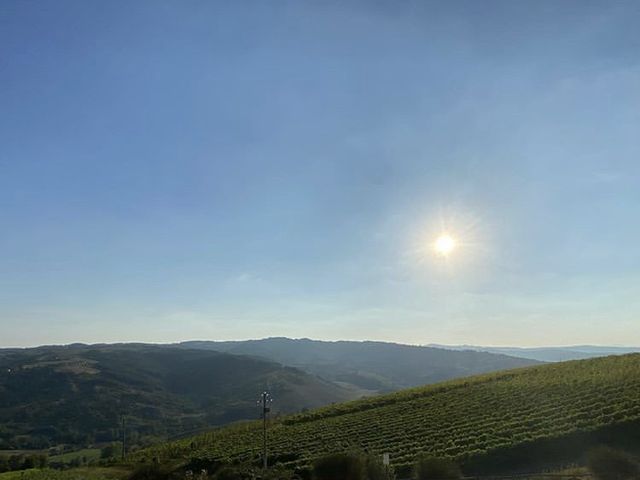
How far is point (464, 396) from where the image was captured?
61.1m

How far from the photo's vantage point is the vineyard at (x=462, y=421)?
3466cm

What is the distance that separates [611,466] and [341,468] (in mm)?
11471

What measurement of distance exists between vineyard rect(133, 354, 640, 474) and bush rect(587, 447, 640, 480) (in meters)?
10.0

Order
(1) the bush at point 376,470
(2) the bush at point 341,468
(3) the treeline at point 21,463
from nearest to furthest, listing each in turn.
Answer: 1. (1) the bush at point 376,470
2. (2) the bush at point 341,468
3. (3) the treeline at point 21,463

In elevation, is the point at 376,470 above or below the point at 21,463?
above

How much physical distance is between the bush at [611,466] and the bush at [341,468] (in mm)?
9591

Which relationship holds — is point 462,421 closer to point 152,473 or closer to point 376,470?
point 376,470

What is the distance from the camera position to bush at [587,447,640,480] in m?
21.6

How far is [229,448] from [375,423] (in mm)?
16600

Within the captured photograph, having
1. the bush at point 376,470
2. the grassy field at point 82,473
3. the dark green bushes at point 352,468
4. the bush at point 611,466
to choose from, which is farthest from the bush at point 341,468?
the grassy field at point 82,473

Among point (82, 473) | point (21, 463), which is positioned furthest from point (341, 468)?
point (21, 463)

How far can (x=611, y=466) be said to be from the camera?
72.5ft

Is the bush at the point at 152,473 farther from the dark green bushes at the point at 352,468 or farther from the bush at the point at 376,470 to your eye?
the bush at the point at 376,470

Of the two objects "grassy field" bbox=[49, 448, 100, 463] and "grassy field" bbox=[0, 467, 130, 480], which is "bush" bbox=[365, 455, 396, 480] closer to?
"grassy field" bbox=[0, 467, 130, 480]
